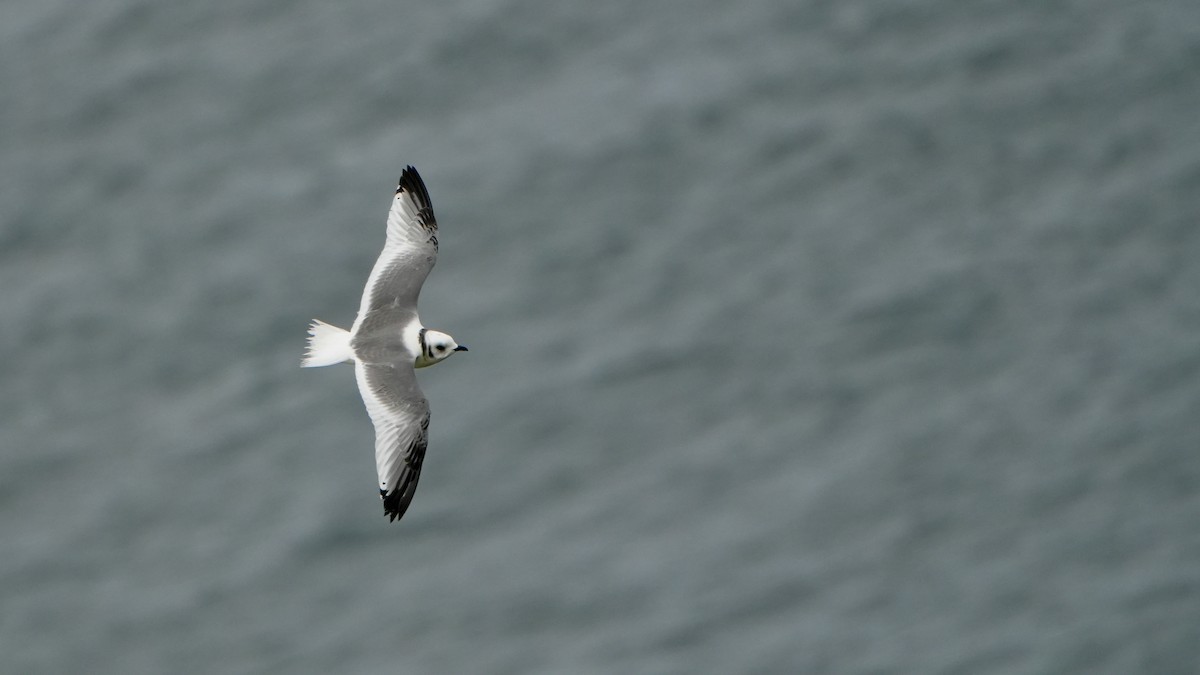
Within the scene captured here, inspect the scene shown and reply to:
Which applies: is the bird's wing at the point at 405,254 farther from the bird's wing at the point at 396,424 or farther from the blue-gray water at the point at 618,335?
the blue-gray water at the point at 618,335

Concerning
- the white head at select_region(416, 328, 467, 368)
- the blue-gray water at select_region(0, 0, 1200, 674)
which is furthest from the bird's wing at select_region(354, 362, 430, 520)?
the blue-gray water at select_region(0, 0, 1200, 674)

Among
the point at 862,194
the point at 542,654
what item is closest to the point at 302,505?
the point at 542,654

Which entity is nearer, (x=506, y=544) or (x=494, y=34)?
(x=506, y=544)

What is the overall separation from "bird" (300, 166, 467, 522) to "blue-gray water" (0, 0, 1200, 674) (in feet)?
38.4

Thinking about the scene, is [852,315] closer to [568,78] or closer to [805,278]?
[805,278]

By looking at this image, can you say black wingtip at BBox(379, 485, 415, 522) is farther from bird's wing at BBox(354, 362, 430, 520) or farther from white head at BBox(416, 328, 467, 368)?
white head at BBox(416, 328, 467, 368)

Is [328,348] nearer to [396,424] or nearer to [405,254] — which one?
[396,424]

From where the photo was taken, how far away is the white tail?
55.2ft

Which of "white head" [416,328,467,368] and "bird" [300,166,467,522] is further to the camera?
"white head" [416,328,467,368]

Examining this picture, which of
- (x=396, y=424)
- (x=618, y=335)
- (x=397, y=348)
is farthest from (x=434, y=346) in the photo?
(x=618, y=335)

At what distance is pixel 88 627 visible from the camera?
1172 inches

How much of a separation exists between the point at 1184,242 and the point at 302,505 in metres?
13.8

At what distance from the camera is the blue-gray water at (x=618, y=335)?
95.8ft

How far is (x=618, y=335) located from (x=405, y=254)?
13.2 meters
